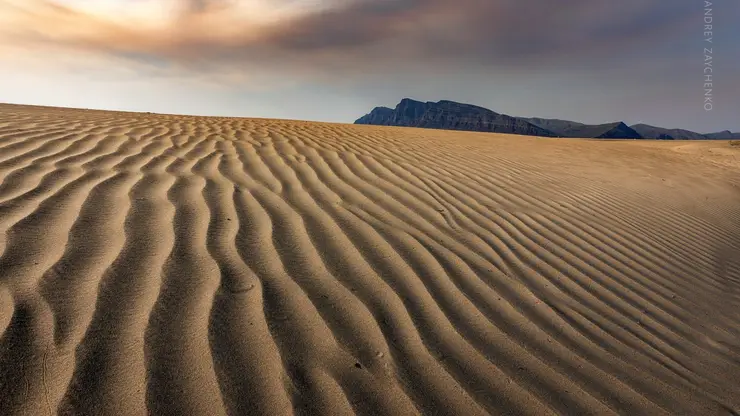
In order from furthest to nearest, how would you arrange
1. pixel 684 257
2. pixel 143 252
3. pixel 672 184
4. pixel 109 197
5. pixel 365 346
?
pixel 672 184 < pixel 684 257 < pixel 109 197 < pixel 143 252 < pixel 365 346

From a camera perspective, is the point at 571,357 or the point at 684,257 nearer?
the point at 571,357

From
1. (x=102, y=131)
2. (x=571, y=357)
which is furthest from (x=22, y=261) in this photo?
(x=102, y=131)

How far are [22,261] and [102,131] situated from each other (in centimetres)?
364

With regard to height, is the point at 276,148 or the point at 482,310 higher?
the point at 276,148

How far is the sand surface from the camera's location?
1.31m

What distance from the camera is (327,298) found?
180 centimetres

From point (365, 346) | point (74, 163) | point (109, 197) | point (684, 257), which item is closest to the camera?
point (365, 346)

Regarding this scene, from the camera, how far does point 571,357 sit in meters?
1.76

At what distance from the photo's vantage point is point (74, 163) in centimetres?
307

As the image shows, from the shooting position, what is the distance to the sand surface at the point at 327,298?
131 cm

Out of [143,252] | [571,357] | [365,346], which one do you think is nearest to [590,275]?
[571,357]

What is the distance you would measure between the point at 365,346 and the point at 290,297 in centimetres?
41

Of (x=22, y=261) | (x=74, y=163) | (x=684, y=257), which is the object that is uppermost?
(x=74, y=163)

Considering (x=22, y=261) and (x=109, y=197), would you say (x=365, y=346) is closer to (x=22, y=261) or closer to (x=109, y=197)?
(x=22, y=261)
